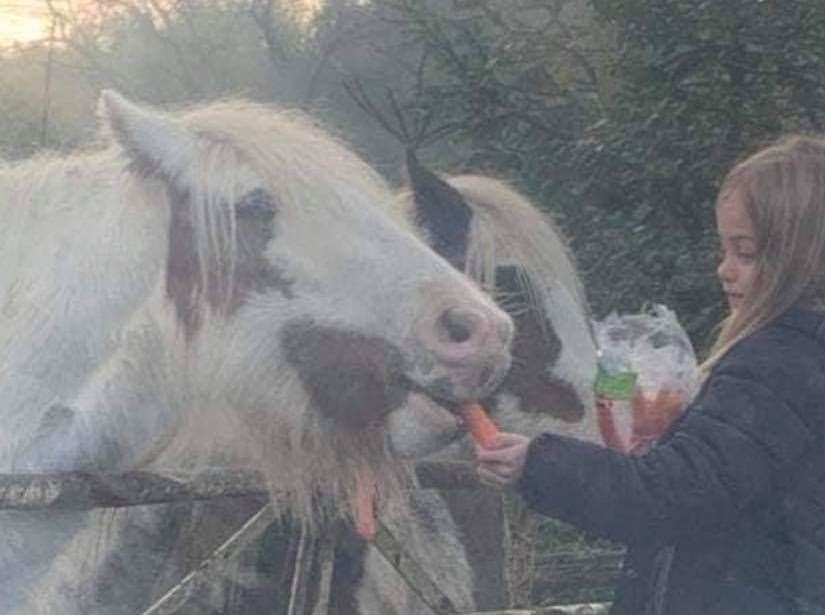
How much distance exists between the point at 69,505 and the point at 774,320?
1.21 meters

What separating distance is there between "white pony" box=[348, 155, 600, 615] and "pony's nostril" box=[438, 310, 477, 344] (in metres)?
1.33

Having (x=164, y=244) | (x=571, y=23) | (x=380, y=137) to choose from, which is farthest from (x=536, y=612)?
(x=380, y=137)

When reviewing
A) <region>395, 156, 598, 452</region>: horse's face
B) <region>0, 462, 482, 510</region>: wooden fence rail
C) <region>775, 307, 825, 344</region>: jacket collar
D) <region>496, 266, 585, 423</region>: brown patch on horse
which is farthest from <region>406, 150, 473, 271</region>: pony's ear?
<region>775, 307, 825, 344</region>: jacket collar

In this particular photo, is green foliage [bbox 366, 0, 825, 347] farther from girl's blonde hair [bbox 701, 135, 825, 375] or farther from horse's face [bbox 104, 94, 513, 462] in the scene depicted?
girl's blonde hair [bbox 701, 135, 825, 375]

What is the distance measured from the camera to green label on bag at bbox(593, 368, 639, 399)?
8.57 ft

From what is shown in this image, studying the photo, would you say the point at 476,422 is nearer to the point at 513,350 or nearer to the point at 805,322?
the point at 805,322

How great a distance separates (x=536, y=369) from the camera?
177 inches

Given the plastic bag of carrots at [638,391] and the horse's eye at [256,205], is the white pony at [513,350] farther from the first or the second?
the plastic bag of carrots at [638,391]

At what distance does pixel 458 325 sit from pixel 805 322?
0.63 m

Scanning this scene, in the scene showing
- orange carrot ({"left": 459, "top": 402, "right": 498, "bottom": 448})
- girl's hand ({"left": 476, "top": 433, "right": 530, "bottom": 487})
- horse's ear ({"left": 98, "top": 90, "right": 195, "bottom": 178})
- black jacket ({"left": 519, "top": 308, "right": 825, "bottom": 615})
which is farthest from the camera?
horse's ear ({"left": 98, "top": 90, "right": 195, "bottom": 178})

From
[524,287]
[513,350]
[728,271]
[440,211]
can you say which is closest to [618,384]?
[728,271]

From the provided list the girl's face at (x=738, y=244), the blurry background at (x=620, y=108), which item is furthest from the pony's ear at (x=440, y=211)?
the girl's face at (x=738, y=244)

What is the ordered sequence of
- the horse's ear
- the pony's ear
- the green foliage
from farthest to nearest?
the green foliage, the pony's ear, the horse's ear

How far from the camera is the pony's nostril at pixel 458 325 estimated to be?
2838 mm
